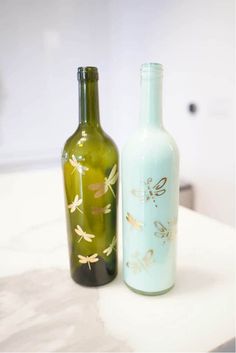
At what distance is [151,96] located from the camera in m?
0.47

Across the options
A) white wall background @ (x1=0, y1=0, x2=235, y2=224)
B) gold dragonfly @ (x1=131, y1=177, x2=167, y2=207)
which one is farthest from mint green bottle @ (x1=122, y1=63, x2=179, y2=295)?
white wall background @ (x1=0, y1=0, x2=235, y2=224)

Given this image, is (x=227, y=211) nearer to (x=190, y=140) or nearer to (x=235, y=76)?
(x=190, y=140)

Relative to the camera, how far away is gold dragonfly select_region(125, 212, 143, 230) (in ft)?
1.63

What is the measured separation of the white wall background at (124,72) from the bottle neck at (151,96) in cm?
142

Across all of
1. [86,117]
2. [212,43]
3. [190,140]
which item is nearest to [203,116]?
[190,140]

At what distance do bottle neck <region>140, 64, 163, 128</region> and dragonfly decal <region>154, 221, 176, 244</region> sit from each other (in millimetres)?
150

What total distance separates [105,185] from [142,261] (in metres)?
0.13

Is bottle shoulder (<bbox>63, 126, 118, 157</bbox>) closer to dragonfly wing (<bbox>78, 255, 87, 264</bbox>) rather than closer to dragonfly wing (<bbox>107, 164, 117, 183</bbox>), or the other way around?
dragonfly wing (<bbox>107, 164, 117, 183</bbox>)

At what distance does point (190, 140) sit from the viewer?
2.06 m

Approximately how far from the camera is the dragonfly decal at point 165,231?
1.62 feet

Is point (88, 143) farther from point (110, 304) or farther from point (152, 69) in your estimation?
point (110, 304)

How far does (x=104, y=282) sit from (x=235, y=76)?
4.88 ft

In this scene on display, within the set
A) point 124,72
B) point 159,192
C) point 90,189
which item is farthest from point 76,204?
point 124,72

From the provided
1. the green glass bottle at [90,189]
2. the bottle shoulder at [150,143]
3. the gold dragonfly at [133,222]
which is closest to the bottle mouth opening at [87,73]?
the green glass bottle at [90,189]
